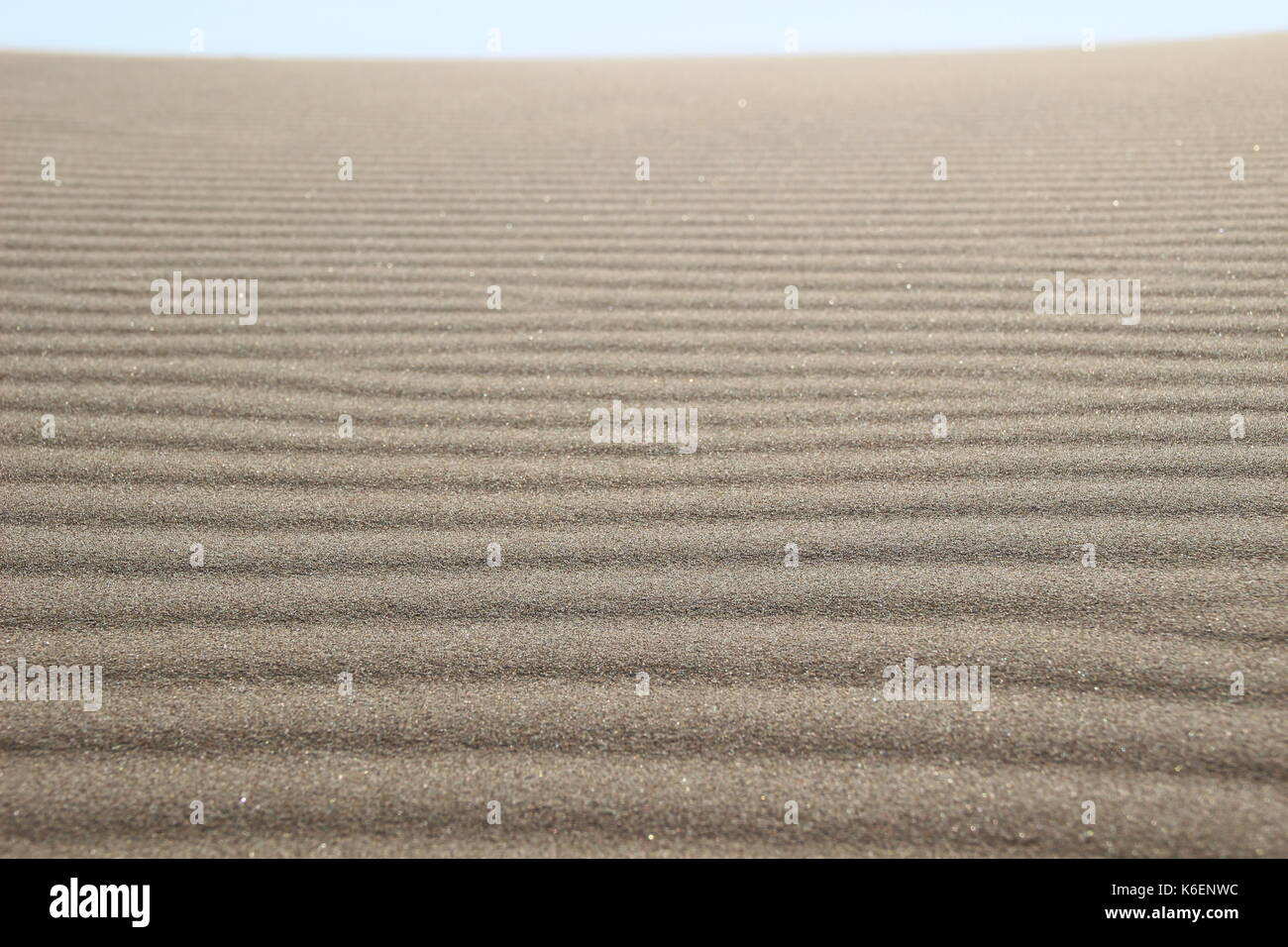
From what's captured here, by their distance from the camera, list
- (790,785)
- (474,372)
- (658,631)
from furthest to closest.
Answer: (474,372), (658,631), (790,785)

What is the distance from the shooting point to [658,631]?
2.17 m

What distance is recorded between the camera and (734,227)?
474cm

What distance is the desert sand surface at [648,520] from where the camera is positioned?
177 centimetres

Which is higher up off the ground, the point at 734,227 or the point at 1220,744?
the point at 734,227

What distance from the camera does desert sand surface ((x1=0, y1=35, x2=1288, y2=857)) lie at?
177 cm

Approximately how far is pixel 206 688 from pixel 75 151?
5500 mm

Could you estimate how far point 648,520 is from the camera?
8.39 ft

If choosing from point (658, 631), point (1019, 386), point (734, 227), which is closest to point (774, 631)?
point (658, 631)

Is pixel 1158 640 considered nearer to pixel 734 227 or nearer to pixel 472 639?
pixel 472 639

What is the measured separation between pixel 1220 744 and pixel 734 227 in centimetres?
352
